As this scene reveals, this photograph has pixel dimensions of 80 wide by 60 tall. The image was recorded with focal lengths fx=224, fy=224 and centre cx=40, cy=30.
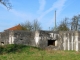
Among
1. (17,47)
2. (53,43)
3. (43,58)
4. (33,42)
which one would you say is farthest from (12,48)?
(43,58)

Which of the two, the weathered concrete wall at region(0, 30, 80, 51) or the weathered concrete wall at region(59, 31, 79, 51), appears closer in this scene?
the weathered concrete wall at region(59, 31, 79, 51)

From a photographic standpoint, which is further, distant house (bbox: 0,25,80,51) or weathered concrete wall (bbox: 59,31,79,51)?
distant house (bbox: 0,25,80,51)

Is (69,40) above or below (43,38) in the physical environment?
below

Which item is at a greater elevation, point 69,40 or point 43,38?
point 43,38

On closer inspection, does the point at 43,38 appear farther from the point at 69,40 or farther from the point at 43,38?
the point at 69,40

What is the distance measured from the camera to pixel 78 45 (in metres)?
22.8

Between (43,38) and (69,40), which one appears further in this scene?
(43,38)

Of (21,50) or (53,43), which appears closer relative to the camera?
(21,50)

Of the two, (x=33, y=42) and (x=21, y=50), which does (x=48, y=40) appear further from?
(x=21, y=50)

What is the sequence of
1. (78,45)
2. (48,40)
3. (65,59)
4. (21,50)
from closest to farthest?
(65,59)
(21,50)
(78,45)
(48,40)

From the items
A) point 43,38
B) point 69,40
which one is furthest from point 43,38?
point 69,40

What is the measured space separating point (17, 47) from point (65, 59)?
928cm

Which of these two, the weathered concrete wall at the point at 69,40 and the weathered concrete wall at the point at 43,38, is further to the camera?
the weathered concrete wall at the point at 43,38

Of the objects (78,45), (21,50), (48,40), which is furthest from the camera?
(48,40)
